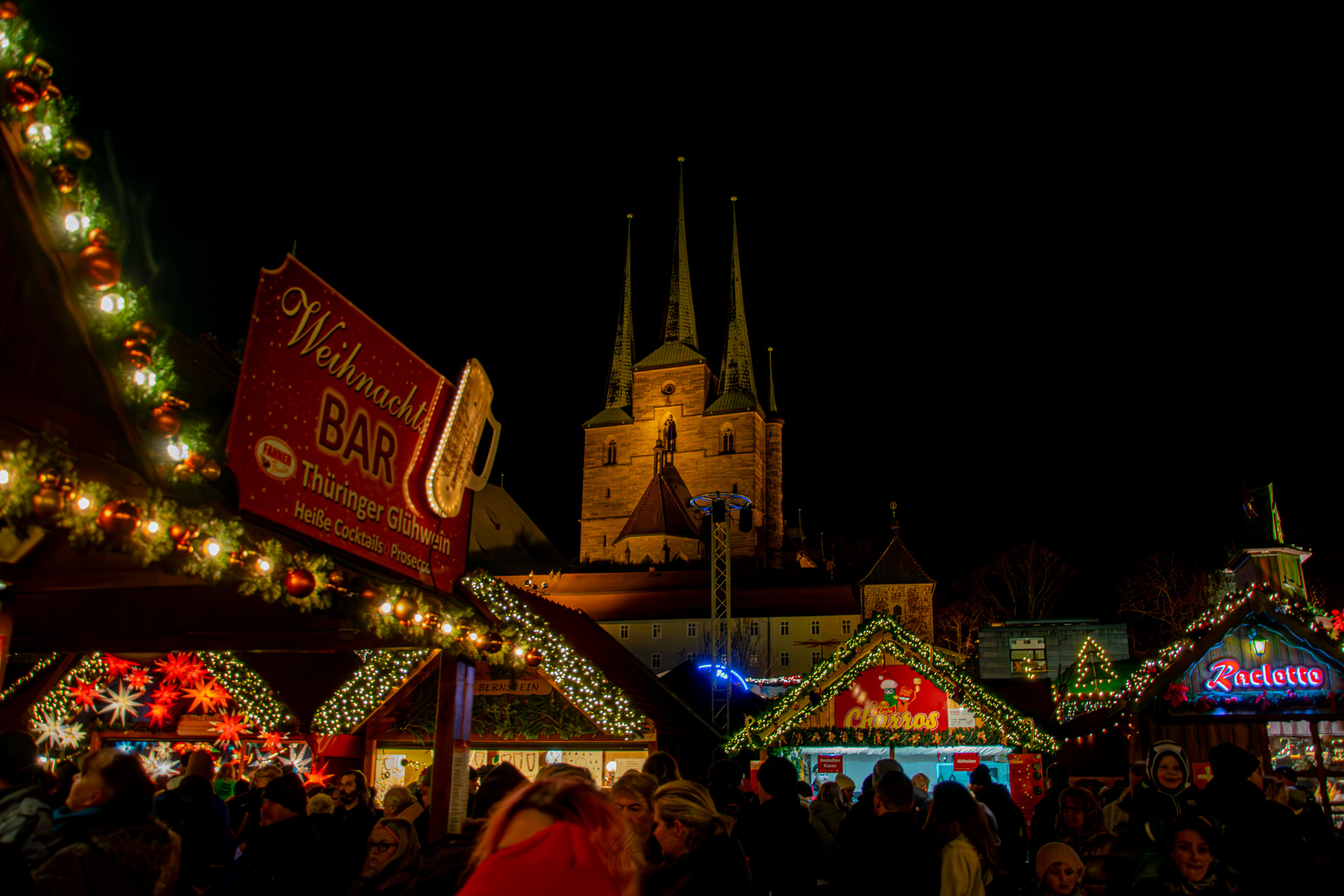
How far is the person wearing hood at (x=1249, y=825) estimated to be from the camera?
4.27 meters

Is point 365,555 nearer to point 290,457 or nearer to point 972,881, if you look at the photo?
point 290,457

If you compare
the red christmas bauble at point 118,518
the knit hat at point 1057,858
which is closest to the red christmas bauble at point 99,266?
the red christmas bauble at point 118,518

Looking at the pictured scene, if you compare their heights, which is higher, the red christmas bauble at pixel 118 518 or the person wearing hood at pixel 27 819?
the red christmas bauble at pixel 118 518

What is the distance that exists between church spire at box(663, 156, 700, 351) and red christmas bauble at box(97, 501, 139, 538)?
241ft

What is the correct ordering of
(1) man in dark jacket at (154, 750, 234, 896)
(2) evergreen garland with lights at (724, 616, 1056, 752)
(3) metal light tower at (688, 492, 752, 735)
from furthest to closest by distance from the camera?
(3) metal light tower at (688, 492, 752, 735)
(2) evergreen garland with lights at (724, 616, 1056, 752)
(1) man in dark jacket at (154, 750, 234, 896)

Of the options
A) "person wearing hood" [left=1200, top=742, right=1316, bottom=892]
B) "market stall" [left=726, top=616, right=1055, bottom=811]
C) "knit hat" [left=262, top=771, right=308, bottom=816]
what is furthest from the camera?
"market stall" [left=726, top=616, right=1055, bottom=811]

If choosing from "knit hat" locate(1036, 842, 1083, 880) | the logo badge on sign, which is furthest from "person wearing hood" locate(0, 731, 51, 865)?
"knit hat" locate(1036, 842, 1083, 880)

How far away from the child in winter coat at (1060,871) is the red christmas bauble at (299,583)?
4.35 m

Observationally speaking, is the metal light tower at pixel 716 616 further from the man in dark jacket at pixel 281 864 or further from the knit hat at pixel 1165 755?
the man in dark jacket at pixel 281 864

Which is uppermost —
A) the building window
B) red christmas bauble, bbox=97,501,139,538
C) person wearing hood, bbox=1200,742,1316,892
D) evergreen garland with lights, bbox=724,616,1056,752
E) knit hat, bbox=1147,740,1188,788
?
the building window

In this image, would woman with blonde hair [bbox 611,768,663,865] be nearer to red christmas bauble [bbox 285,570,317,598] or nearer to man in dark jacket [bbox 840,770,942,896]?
man in dark jacket [bbox 840,770,942,896]

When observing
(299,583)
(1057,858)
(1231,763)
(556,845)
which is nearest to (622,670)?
(299,583)

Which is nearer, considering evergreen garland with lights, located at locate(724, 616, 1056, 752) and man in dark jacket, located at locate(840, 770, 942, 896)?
man in dark jacket, located at locate(840, 770, 942, 896)

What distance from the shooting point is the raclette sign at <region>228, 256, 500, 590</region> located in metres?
5.43
